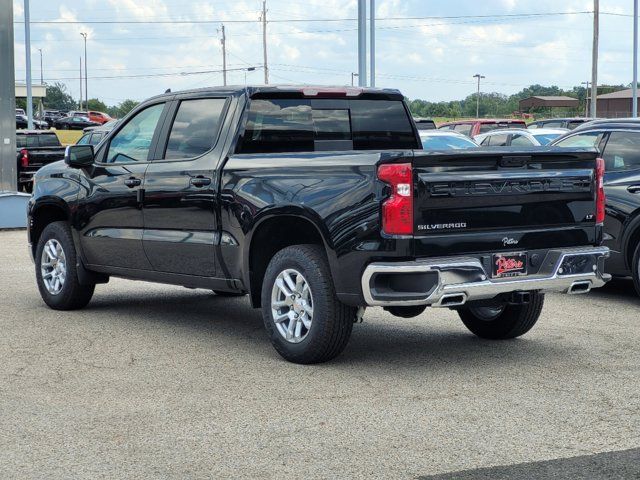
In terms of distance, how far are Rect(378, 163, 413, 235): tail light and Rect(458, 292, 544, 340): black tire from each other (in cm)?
171

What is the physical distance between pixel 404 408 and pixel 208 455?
144 cm

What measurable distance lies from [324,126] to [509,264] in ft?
7.09

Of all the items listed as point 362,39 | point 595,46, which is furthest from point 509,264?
point 595,46

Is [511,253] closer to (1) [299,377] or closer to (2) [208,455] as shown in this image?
(1) [299,377]

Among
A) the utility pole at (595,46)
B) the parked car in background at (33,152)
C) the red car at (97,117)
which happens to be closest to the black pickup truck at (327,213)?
the parked car in background at (33,152)

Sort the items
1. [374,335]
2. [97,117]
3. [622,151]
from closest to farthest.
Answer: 1. [374,335]
2. [622,151]
3. [97,117]

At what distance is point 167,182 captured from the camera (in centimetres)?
903

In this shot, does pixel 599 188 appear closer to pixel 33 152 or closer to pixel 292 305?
pixel 292 305

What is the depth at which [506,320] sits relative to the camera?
8.77m

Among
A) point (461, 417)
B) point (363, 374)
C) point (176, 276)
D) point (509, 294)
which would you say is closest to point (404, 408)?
point (461, 417)

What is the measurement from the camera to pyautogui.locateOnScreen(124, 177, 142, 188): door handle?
9.38 m

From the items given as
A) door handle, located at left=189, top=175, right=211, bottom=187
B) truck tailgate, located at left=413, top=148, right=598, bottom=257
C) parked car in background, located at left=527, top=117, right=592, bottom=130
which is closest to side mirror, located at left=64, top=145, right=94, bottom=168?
door handle, located at left=189, top=175, right=211, bottom=187

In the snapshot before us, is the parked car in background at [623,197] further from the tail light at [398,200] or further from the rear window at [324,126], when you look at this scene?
the tail light at [398,200]

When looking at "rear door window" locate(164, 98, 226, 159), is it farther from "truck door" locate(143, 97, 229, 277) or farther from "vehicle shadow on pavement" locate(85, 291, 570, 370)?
"vehicle shadow on pavement" locate(85, 291, 570, 370)
